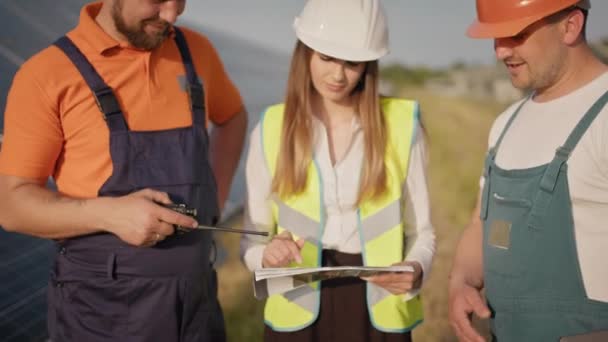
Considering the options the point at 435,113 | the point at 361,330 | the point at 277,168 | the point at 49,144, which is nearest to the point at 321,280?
the point at 361,330

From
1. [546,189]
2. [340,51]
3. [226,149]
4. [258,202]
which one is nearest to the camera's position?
[546,189]

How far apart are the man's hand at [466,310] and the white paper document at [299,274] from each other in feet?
0.69

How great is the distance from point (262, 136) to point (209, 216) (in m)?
0.32

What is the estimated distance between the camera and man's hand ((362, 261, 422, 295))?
6.24 ft

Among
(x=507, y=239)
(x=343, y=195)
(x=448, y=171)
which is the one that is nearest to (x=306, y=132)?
(x=343, y=195)

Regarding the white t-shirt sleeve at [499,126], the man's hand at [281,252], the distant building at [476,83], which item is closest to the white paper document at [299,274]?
the man's hand at [281,252]

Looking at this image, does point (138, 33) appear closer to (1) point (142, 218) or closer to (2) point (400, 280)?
(1) point (142, 218)

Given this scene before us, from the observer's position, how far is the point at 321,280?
204 cm

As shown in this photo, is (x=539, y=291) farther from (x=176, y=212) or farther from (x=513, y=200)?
(x=176, y=212)

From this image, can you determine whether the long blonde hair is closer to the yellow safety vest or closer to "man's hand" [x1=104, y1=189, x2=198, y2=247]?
the yellow safety vest

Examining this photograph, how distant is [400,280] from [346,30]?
0.80 m

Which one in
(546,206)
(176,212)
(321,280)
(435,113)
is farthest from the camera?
(435,113)

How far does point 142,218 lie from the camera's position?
5.96ft

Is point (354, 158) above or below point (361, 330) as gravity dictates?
above
